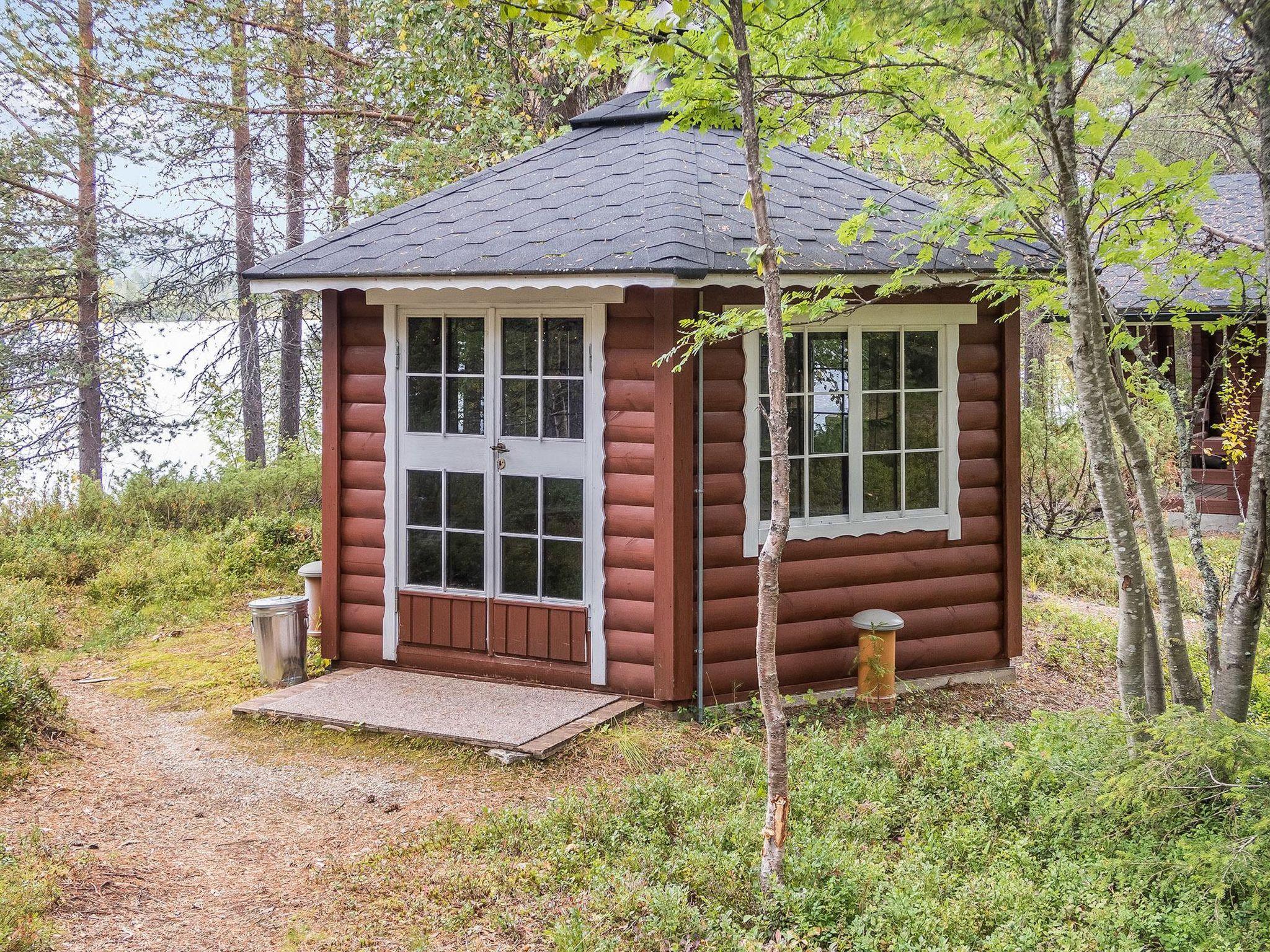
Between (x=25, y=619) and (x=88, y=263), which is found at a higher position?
(x=88, y=263)

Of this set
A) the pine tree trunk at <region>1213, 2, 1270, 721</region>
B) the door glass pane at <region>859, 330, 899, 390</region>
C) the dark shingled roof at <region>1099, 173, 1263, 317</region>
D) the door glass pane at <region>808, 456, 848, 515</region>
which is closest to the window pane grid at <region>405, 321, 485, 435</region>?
the door glass pane at <region>808, 456, 848, 515</region>

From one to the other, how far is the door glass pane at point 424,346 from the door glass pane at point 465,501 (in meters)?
0.76

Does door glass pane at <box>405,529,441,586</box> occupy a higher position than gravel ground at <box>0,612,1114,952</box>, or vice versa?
door glass pane at <box>405,529,441,586</box>

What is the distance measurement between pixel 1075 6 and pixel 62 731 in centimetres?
678

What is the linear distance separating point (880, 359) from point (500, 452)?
106 inches

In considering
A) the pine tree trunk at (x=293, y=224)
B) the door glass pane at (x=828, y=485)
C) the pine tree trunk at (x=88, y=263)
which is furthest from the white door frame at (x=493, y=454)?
the pine tree trunk at (x=88, y=263)

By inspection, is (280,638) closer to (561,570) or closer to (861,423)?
(561,570)

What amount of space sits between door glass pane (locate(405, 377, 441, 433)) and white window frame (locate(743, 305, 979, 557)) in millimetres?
2141

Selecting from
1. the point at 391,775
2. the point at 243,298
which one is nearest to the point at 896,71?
the point at 391,775

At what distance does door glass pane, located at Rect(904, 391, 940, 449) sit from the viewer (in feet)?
25.3

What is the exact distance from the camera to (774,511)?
4242 millimetres

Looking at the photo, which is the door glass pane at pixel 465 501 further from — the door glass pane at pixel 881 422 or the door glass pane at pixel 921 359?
the door glass pane at pixel 921 359

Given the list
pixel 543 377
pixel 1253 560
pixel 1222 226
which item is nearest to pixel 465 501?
pixel 543 377

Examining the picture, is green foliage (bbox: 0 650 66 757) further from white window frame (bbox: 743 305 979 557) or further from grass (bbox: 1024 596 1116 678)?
grass (bbox: 1024 596 1116 678)
